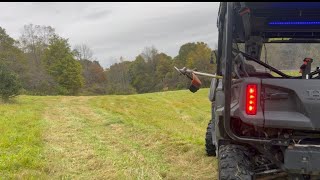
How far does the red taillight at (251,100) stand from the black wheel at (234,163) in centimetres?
48

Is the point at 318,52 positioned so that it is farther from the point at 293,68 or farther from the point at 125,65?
the point at 125,65

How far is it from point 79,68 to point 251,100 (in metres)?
46.6

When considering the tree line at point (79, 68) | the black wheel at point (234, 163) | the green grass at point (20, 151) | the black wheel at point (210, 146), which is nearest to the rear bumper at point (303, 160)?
the black wheel at point (234, 163)

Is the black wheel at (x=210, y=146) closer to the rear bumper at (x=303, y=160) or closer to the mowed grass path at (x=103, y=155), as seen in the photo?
the mowed grass path at (x=103, y=155)

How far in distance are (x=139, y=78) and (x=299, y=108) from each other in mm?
53559

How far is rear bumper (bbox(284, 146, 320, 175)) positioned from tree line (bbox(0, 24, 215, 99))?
3188cm

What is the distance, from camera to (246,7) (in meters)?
3.36

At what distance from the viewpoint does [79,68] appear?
4844 centimetres

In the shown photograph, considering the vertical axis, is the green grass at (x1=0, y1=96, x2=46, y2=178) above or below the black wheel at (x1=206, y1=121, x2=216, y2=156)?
below

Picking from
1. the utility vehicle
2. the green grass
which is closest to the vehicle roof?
the utility vehicle

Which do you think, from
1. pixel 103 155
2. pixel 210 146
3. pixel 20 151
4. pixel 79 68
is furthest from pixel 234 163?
pixel 79 68

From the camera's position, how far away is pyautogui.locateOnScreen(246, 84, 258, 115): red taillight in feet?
10.3

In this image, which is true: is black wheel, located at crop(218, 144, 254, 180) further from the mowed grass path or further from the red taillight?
the mowed grass path

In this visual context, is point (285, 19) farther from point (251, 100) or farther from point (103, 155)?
point (103, 155)
